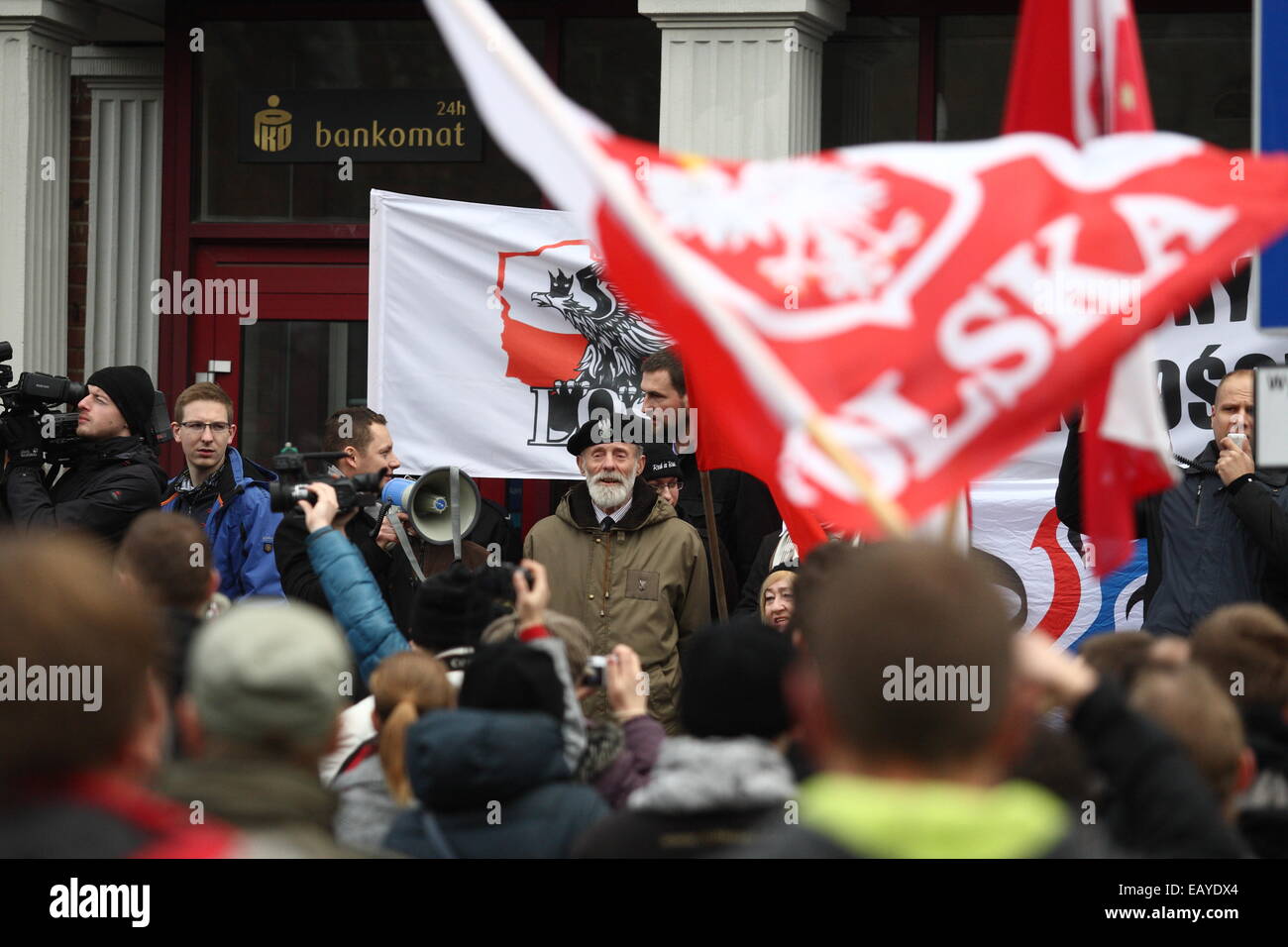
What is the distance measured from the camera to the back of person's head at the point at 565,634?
13.2 feet

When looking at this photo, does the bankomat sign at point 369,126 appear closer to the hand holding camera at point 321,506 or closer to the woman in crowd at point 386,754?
the hand holding camera at point 321,506

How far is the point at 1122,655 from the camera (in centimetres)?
328

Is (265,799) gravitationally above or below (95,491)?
below

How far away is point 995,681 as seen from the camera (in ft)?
6.70

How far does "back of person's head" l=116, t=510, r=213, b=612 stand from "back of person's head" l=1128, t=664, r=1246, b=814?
2008 millimetres

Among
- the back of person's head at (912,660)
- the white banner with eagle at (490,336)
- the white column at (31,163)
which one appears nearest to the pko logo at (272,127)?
the white column at (31,163)

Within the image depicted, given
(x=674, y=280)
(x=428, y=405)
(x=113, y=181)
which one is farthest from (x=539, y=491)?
(x=674, y=280)

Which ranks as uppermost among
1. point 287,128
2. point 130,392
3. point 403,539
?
point 287,128

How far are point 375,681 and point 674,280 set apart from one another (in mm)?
1202

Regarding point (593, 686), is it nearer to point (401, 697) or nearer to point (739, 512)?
point (401, 697)

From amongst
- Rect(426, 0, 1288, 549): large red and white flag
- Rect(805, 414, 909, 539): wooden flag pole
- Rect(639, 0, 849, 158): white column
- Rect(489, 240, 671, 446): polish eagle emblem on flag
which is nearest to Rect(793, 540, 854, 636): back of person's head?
Rect(426, 0, 1288, 549): large red and white flag

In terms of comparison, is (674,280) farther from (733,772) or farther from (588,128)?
(733,772)

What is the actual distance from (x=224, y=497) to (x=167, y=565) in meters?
2.49

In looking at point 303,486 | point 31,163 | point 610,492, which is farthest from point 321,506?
point 31,163
